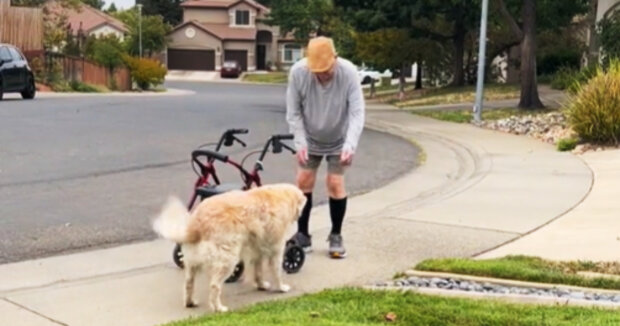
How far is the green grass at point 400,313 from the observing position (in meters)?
5.31

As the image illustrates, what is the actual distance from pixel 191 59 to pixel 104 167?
232ft

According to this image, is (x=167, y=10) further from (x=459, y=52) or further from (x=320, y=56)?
(x=320, y=56)

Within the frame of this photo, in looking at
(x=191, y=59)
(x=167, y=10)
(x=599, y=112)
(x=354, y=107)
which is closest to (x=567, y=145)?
(x=599, y=112)

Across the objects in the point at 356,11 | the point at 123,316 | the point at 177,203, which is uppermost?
the point at 356,11

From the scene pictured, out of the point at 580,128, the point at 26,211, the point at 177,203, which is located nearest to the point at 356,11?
the point at 580,128

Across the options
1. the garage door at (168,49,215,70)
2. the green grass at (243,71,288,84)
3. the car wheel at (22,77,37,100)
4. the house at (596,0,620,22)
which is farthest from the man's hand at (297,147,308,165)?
the garage door at (168,49,215,70)

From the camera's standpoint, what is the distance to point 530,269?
21.6ft

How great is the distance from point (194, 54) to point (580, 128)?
68.6 metres

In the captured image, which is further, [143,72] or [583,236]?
[143,72]

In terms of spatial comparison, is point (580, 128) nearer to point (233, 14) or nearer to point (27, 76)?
point (27, 76)

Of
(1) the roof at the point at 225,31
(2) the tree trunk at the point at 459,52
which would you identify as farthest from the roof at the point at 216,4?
(2) the tree trunk at the point at 459,52

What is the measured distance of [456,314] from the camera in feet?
18.0

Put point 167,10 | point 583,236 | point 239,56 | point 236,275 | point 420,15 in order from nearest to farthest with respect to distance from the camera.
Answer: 1. point 236,275
2. point 583,236
3. point 420,15
4. point 239,56
5. point 167,10

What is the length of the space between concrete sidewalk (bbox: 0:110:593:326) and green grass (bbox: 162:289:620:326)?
0.43 m
